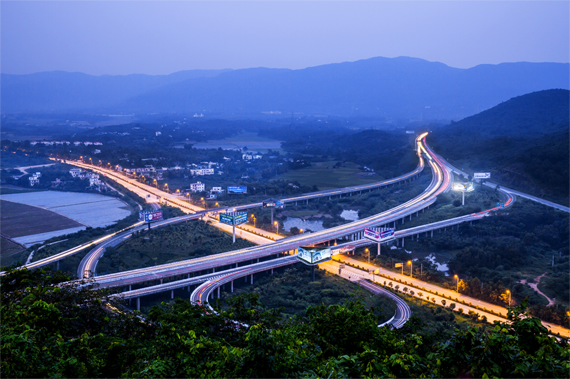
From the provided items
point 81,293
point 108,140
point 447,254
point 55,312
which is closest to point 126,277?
point 81,293

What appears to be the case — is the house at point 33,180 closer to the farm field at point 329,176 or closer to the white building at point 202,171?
the white building at point 202,171

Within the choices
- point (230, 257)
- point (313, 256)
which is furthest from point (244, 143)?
point (313, 256)

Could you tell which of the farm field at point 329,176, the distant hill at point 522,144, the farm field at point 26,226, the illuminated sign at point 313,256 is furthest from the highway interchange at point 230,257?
the farm field at point 329,176

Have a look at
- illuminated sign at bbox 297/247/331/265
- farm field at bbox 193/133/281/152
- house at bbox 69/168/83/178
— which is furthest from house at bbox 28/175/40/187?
illuminated sign at bbox 297/247/331/265

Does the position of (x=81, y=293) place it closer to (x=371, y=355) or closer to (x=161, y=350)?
(x=161, y=350)

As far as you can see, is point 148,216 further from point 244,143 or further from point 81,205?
point 244,143

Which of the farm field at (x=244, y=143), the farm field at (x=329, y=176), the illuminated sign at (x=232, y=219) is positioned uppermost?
the farm field at (x=244, y=143)
